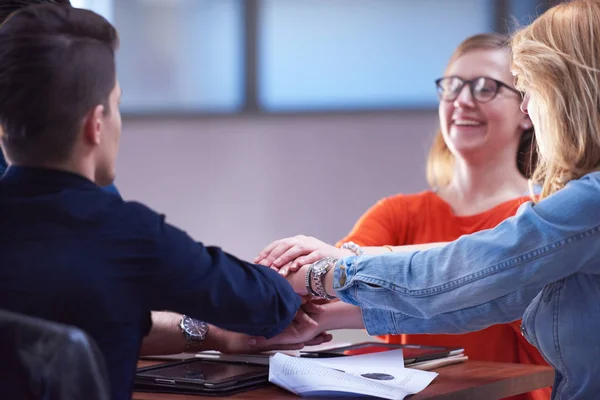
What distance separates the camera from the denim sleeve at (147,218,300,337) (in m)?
1.12

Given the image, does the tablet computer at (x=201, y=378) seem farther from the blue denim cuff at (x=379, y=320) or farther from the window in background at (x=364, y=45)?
the window in background at (x=364, y=45)

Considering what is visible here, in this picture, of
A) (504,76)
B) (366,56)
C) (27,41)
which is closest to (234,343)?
(27,41)

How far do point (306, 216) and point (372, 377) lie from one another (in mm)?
2607

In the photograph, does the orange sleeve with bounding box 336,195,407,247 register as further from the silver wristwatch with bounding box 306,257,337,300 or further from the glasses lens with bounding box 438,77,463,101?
the silver wristwatch with bounding box 306,257,337,300

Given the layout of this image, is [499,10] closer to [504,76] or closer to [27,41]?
[504,76]

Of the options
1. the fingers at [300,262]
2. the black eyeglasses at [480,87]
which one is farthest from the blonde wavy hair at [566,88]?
the black eyeglasses at [480,87]

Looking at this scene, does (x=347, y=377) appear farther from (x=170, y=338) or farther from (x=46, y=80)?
(x=46, y=80)

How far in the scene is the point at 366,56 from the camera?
161 inches

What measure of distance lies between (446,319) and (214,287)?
582 mm

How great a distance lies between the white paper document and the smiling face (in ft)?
3.13

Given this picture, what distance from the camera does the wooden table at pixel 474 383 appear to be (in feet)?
4.38

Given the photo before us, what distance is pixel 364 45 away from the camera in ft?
13.3

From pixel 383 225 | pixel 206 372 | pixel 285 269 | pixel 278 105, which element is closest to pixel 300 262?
pixel 285 269

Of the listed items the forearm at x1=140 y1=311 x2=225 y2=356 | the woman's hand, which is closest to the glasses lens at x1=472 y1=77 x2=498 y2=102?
the woman's hand
